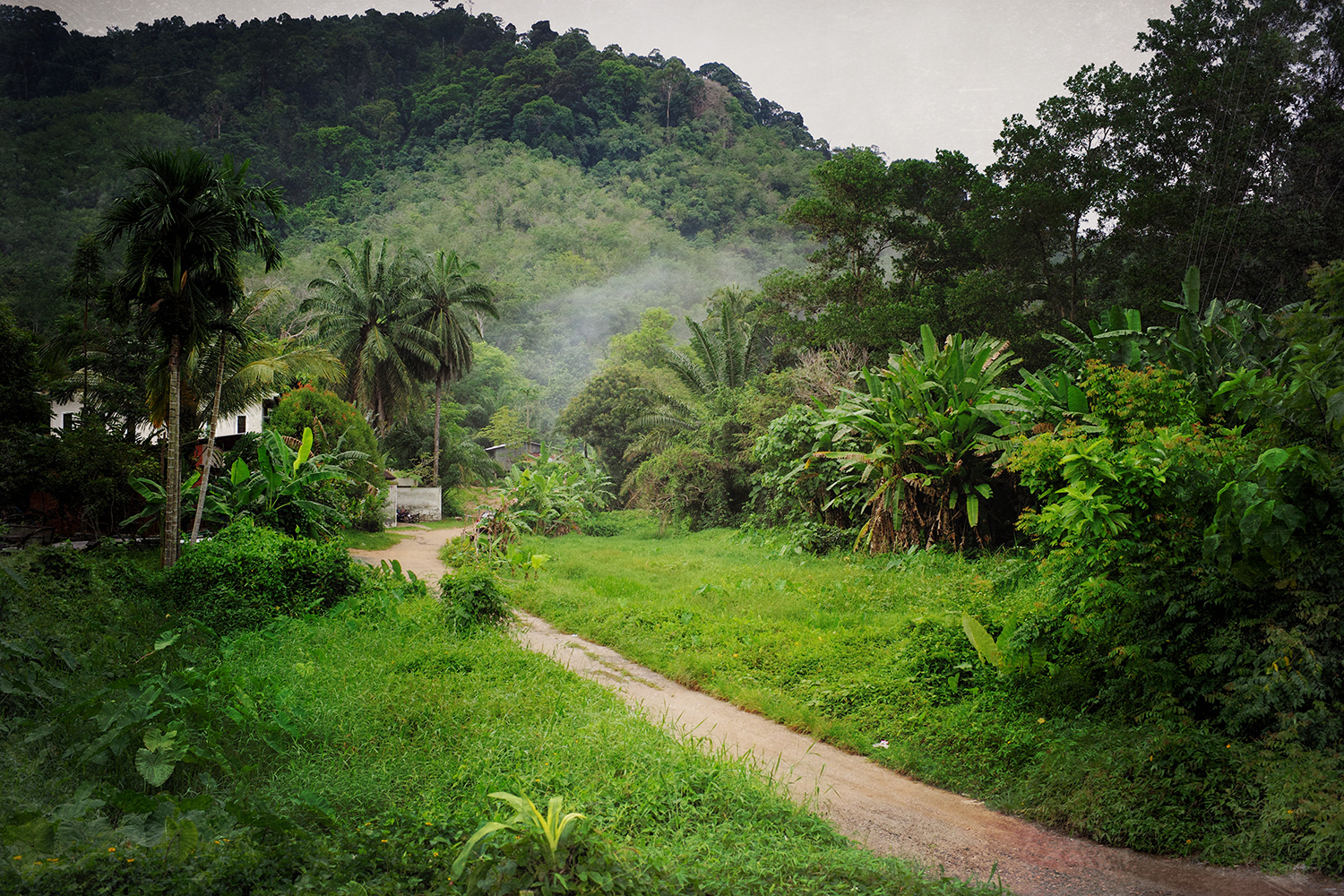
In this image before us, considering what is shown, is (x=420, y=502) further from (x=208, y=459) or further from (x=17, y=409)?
(x=208, y=459)

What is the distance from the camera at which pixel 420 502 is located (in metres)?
25.8

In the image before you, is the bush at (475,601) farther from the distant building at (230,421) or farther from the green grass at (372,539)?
the distant building at (230,421)

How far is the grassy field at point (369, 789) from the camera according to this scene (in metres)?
2.68

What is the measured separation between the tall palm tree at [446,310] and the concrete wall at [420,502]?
246 centimetres

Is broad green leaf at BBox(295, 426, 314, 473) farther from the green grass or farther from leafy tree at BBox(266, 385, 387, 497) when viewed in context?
leafy tree at BBox(266, 385, 387, 497)

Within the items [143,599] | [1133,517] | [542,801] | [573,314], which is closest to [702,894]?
[542,801]

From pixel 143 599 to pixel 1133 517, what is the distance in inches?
371

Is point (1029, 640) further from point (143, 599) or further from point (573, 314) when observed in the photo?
point (573, 314)

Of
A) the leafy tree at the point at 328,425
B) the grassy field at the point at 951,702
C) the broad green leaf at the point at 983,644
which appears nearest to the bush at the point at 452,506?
the leafy tree at the point at 328,425

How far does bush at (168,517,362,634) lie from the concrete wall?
666 inches

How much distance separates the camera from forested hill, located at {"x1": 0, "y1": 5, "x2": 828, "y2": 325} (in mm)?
29969

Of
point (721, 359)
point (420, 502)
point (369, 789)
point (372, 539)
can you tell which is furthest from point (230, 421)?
point (369, 789)

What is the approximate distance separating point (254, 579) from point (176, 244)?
469cm

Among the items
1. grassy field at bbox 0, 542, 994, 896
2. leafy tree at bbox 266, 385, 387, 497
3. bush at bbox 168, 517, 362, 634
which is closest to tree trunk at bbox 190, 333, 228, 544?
bush at bbox 168, 517, 362, 634
